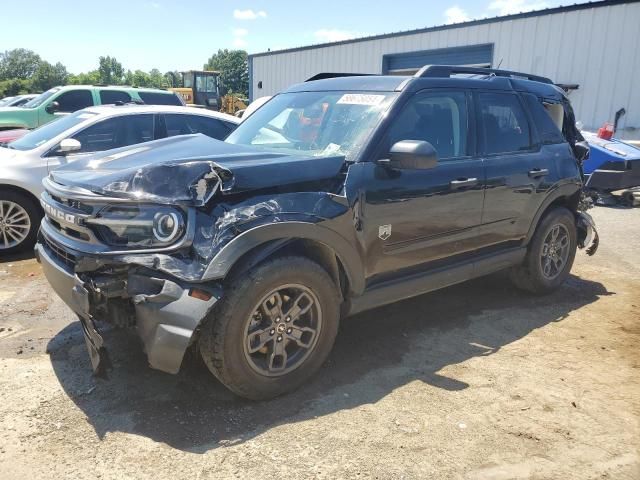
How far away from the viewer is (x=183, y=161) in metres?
3.10

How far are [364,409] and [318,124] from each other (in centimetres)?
201

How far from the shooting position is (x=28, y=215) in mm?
6230

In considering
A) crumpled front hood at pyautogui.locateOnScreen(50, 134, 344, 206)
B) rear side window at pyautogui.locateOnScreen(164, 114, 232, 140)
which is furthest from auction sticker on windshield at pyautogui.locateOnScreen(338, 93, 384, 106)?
rear side window at pyautogui.locateOnScreen(164, 114, 232, 140)

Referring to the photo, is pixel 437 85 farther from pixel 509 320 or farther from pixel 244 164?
pixel 509 320

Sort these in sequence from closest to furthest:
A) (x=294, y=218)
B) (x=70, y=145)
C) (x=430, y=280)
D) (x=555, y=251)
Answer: (x=294, y=218)
(x=430, y=280)
(x=555, y=251)
(x=70, y=145)

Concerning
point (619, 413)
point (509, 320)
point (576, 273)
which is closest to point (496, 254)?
point (509, 320)

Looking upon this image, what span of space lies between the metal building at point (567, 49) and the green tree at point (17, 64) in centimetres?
8629

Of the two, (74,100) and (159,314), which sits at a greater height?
(74,100)

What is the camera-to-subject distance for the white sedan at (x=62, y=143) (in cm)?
614

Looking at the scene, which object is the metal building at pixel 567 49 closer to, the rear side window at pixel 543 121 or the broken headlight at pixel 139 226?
the rear side window at pixel 543 121

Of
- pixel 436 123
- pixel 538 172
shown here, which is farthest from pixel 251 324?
pixel 538 172

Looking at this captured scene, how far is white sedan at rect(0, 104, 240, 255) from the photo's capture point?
242 inches

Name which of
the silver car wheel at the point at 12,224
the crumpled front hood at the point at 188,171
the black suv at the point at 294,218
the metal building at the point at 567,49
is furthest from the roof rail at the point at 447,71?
the metal building at the point at 567,49

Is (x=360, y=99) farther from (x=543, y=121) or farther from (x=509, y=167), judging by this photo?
(x=543, y=121)
